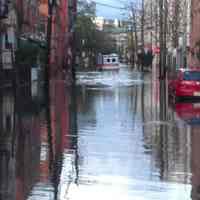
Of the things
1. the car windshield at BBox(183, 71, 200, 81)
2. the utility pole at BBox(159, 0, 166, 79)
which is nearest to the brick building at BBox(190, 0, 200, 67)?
the utility pole at BBox(159, 0, 166, 79)

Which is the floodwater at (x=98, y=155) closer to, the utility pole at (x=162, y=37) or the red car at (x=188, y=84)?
the red car at (x=188, y=84)

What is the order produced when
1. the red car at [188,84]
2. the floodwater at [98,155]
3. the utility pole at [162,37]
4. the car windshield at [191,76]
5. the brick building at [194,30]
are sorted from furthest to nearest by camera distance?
the brick building at [194,30], the utility pole at [162,37], the car windshield at [191,76], the red car at [188,84], the floodwater at [98,155]

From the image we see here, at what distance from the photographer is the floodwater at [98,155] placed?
31.9ft

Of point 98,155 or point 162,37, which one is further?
point 162,37

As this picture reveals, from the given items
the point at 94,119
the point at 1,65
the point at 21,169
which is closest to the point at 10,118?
the point at 94,119

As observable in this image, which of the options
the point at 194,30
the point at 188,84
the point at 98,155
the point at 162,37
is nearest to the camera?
the point at 98,155

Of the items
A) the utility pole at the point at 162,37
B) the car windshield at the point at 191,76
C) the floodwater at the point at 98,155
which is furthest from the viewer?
the utility pole at the point at 162,37

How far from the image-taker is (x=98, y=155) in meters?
13.5

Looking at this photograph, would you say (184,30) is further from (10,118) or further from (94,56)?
(10,118)

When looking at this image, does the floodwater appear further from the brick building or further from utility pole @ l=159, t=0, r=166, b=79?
the brick building

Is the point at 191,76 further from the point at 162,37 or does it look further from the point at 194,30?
the point at 194,30

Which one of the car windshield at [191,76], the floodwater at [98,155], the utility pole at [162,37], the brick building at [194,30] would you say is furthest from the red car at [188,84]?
the brick building at [194,30]

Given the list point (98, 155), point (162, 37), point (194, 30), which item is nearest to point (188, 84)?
point (98, 155)

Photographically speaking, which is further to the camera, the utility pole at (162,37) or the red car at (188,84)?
the utility pole at (162,37)
